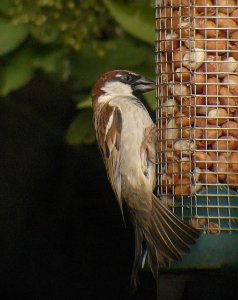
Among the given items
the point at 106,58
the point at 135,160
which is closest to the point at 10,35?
the point at 106,58

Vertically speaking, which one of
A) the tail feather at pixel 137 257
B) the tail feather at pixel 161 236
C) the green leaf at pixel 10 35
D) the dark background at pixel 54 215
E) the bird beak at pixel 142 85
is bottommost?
the dark background at pixel 54 215

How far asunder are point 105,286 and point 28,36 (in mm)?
2284

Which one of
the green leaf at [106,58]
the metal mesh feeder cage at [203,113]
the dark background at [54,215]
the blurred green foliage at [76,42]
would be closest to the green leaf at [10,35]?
the blurred green foliage at [76,42]

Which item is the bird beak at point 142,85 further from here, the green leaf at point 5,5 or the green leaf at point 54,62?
the green leaf at point 5,5

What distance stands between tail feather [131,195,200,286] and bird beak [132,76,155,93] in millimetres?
479

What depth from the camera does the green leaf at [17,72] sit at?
6496 mm

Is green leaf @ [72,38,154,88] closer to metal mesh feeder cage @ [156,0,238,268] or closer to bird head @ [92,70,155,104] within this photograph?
bird head @ [92,70,155,104]

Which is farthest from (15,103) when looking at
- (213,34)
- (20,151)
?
(213,34)

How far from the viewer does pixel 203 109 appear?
5887mm

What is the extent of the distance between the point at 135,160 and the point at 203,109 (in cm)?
40

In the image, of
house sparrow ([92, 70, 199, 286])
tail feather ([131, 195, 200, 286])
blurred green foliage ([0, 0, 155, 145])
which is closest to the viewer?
tail feather ([131, 195, 200, 286])

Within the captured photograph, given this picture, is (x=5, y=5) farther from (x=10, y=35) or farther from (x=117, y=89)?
(x=117, y=89)

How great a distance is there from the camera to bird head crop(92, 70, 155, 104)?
6277 mm

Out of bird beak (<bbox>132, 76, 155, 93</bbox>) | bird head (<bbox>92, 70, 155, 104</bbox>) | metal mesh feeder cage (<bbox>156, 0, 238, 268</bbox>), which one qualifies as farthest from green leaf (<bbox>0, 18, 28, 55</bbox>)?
metal mesh feeder cage (<bbox>156, 0, 238, 268</bbox>)
